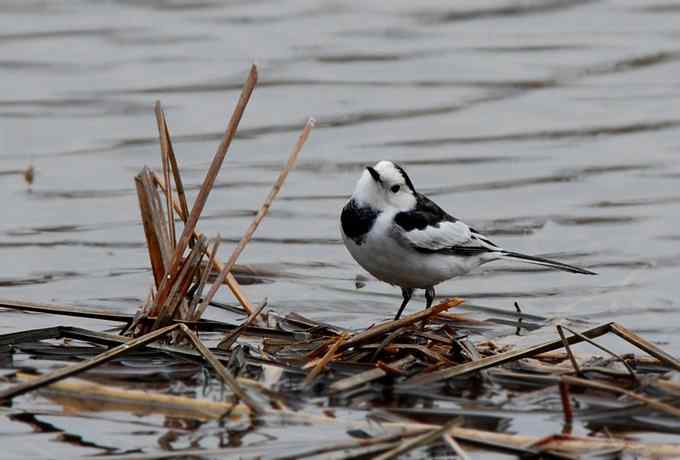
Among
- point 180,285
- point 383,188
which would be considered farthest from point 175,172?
point 383,188

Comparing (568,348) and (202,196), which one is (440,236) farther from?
(568,348)

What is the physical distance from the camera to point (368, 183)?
858 cm

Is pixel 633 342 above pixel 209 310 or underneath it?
underneath

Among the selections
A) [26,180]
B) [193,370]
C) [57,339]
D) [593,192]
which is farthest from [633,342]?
[26,180]

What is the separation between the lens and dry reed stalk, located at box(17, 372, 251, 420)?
21.3 ft

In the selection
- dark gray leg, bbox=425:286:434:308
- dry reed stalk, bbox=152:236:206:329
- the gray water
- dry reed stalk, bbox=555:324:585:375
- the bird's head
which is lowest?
dry reed stalk, bbox=555:324:585:375

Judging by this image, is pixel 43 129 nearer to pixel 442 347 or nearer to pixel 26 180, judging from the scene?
pixel 26 180

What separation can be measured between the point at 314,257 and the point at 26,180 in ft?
9.90

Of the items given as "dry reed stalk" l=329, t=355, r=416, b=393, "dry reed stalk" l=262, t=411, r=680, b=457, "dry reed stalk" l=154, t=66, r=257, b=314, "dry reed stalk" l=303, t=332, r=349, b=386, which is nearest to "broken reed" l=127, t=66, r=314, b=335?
"dry reed stalk" l=154, t=66, r=257, b=314

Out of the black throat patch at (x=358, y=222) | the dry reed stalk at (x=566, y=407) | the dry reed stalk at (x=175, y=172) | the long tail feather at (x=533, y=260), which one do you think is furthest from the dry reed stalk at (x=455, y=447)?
the long tail feather at (x=533, y=260)

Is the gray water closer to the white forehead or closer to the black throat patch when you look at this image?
the black throat patch

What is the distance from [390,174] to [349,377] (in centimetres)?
188

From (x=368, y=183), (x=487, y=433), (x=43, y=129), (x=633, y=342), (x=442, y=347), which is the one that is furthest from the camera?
(x=43, y=129)

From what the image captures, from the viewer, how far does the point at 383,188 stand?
339 inches
